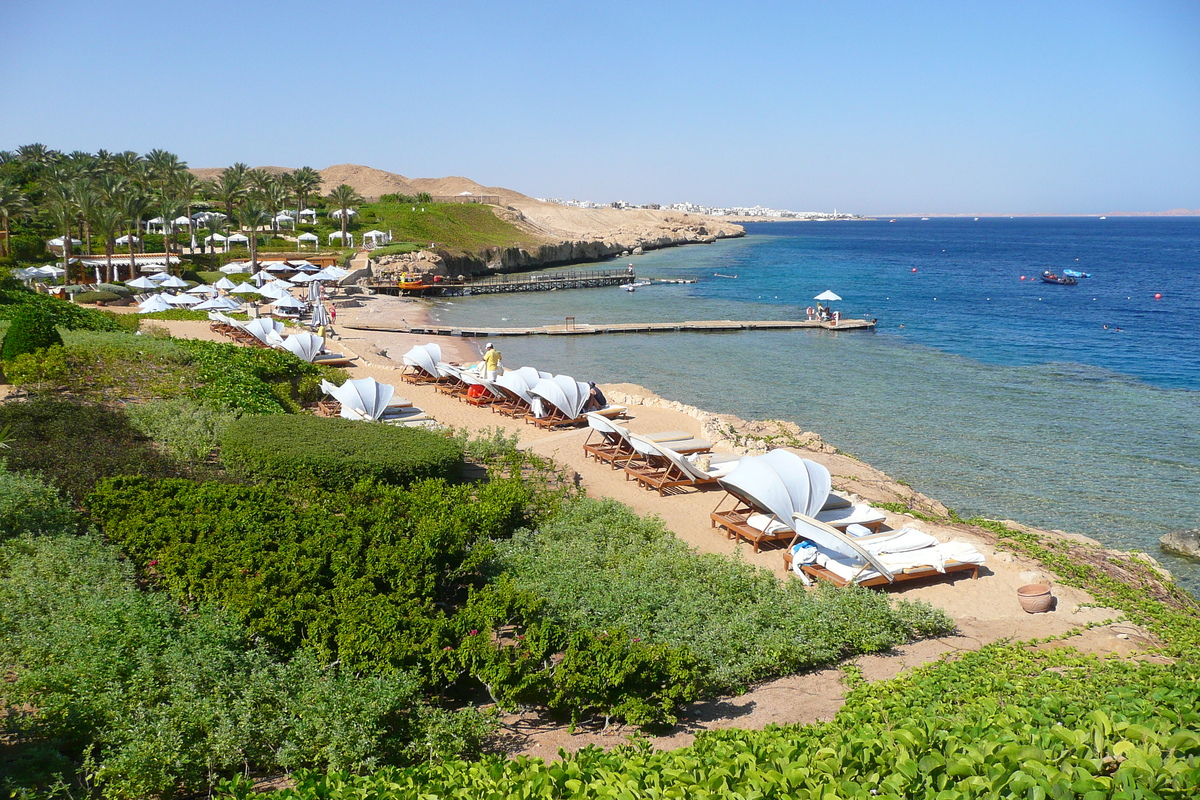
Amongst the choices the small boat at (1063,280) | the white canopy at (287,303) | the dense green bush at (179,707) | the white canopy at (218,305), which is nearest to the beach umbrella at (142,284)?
the white canopy at (218,305)

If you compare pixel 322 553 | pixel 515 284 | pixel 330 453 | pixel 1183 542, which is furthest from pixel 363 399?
pixel 515 284

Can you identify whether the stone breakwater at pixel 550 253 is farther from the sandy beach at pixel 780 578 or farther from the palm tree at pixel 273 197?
the sandy beach at pixel 780 578

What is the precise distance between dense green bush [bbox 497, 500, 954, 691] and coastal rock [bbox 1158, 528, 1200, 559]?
8256 millimetres

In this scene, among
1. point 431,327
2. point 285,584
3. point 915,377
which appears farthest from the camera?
point 431,327

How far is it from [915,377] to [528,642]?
2760 centimetres

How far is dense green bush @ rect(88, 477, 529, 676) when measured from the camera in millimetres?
7242

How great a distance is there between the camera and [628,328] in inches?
1683

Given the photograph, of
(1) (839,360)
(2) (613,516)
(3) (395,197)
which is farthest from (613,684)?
(3) (395,197)

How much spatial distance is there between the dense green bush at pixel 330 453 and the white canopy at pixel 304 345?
10.2 metres

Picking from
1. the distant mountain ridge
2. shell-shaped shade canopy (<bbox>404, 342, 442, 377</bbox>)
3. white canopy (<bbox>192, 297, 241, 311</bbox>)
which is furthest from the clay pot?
the distant mountain ridge

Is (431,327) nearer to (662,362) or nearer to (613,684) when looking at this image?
(662,362)

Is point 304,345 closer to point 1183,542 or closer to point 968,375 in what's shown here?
point 1183,542

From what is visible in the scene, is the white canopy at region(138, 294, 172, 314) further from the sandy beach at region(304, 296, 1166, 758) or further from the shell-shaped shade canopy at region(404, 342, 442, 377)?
the shell-shaped shade canopy at region(404, 342, 442, 377)

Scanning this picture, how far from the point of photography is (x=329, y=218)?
268ft
